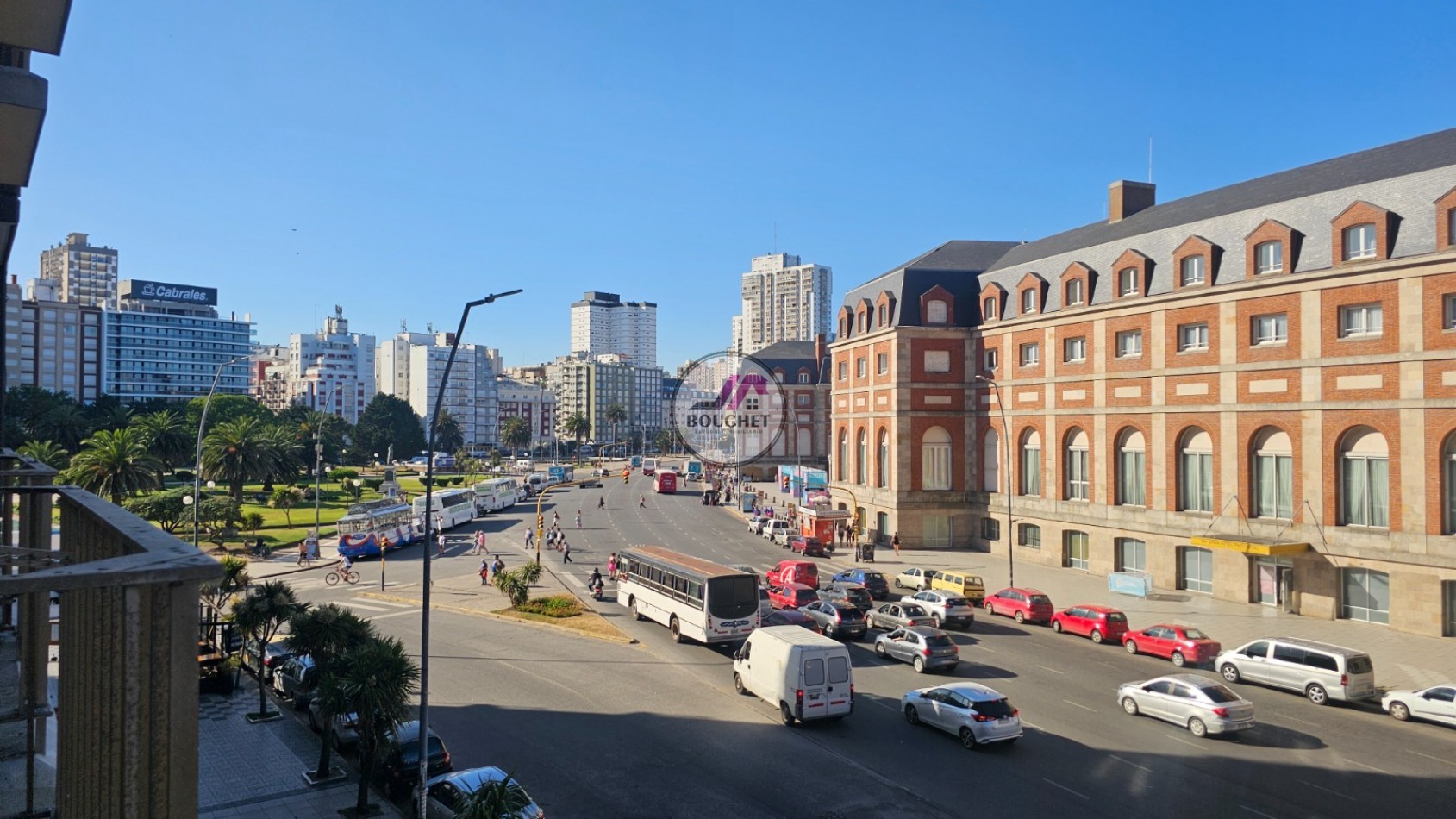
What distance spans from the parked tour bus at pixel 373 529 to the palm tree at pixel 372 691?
1245 inches

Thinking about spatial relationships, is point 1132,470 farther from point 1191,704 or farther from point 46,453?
point 46,453

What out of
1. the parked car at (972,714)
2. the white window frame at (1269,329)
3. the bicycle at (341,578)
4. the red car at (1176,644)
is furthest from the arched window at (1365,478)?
the bicycle at (341,578)

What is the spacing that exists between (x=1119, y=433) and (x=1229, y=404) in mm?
6400

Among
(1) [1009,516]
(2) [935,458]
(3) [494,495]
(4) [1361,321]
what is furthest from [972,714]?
(3) [494,495]

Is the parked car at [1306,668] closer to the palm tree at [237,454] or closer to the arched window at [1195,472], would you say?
the arched window at [1195,472]

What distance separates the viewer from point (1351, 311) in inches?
1315

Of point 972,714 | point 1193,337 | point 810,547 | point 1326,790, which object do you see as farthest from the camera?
point 810,547

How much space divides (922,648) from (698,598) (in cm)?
740

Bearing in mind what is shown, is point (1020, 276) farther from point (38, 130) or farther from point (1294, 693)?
point (38, 130)

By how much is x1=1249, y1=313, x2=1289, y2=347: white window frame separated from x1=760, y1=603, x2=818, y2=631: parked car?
2270 centimetres

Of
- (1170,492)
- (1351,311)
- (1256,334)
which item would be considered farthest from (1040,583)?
(1351,311)

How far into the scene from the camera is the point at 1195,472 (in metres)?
39.6

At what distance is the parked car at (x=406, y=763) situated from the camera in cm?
1698

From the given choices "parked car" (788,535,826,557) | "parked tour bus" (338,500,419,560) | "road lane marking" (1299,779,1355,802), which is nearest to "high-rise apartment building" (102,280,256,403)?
"parked tour bus" (338,500,419,560)
